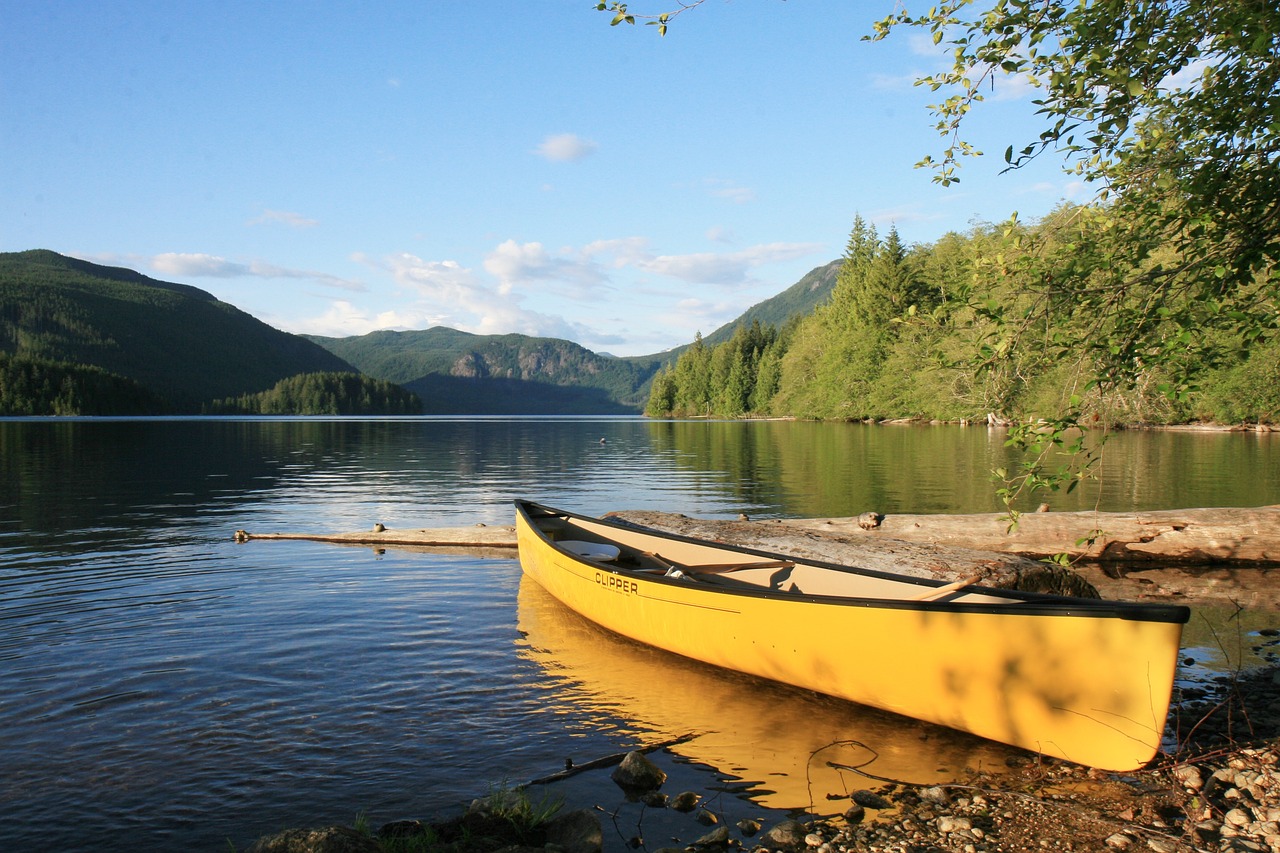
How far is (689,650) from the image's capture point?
9.29 meters

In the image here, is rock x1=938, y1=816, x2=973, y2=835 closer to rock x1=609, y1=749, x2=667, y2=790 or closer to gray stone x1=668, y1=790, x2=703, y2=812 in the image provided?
gray stone x1=668, y1=790, x2=703, y2=812

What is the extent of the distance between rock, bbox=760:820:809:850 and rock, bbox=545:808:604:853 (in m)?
1.17

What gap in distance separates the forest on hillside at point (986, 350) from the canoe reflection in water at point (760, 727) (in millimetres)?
3185

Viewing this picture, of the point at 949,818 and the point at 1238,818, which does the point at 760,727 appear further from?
the point at 1238,818

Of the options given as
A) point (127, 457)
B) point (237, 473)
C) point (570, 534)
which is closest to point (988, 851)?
point (570, 534)

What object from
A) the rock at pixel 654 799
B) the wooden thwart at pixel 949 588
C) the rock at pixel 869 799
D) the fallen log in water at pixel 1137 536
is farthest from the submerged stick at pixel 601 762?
the fallen log in water at pixel 1137 536

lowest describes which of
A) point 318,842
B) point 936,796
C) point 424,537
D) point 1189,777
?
point 936,796

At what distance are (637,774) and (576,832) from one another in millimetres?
1114

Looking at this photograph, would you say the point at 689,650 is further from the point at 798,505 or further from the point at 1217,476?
the point at 1217,476

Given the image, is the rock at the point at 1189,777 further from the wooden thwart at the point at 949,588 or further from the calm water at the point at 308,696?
the wooden thwart at the point at 949,588

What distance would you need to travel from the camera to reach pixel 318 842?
14.9ft

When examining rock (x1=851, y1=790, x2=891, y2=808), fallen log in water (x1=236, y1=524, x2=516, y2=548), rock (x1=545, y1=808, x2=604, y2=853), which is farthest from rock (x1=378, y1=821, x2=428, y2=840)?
fallen log in water (x1=236, y1=524, x2=516, y2=548)

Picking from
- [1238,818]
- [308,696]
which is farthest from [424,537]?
[1238,818]

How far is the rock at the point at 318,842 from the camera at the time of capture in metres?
4.53
